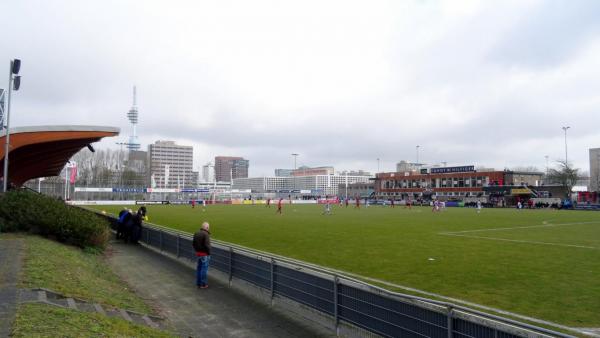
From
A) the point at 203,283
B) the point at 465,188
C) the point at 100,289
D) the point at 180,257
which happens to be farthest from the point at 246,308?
the point at 465,188

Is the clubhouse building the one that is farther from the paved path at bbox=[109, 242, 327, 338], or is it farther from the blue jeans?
the blue jeans

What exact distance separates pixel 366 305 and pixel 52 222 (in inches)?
520

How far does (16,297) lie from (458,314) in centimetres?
673

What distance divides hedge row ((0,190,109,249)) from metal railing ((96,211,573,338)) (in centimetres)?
670

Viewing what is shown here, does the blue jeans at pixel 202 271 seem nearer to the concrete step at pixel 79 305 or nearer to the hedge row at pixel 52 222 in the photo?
the concrete step at pixel 79 305

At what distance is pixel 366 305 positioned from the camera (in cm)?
710

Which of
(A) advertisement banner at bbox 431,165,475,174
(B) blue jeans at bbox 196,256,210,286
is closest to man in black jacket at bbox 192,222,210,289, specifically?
(B) blue jeans at bbox 196,256,210,286

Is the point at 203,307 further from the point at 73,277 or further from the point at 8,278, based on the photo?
the point at 8,278

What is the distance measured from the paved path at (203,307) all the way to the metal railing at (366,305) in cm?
50

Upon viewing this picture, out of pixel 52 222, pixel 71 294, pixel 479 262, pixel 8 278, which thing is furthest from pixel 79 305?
pixel 479 262

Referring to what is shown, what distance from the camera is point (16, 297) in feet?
23.0

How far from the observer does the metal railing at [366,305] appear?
5176 mm

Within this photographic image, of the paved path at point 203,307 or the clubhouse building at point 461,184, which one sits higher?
the clubhouse building at point 461,184

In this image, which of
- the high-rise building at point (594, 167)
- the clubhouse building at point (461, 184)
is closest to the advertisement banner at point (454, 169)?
the clubhouse building at point (461, 184)
